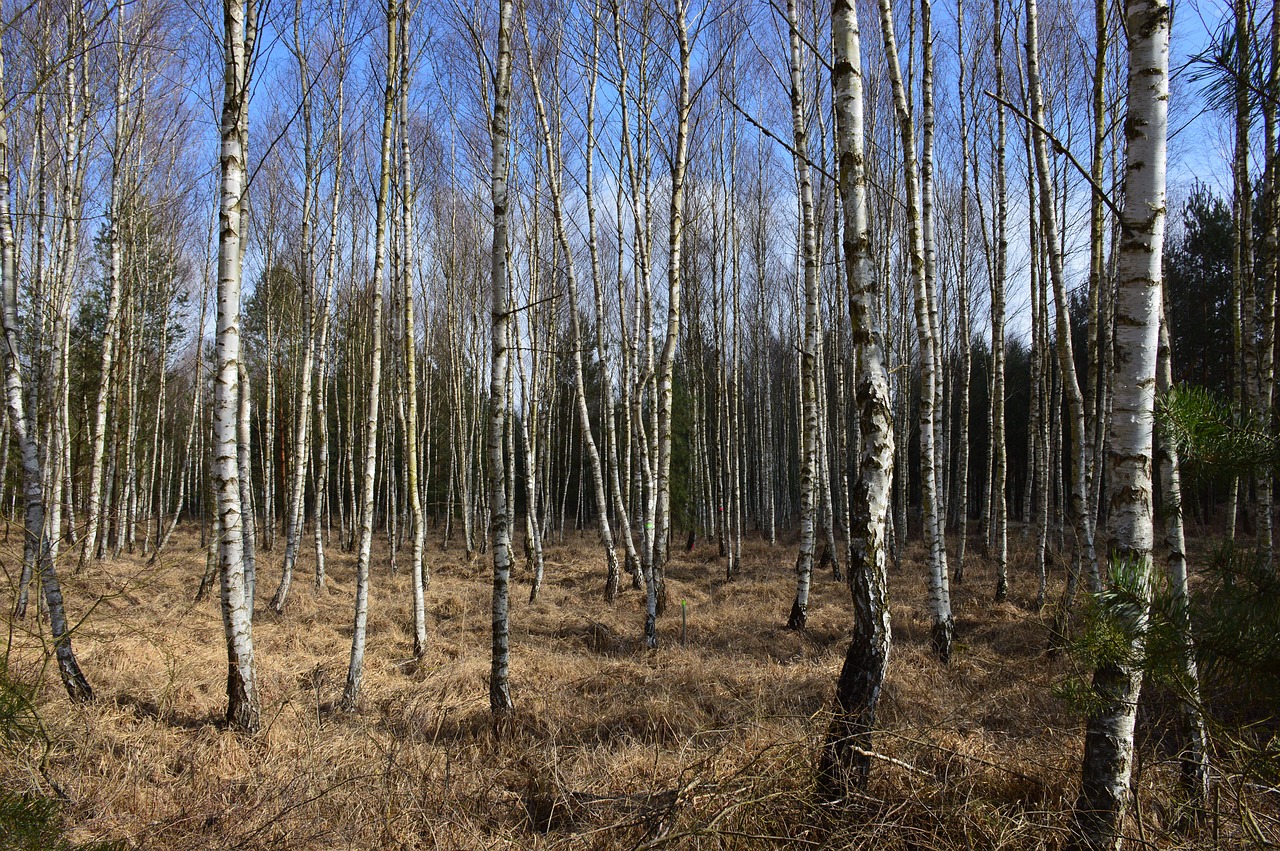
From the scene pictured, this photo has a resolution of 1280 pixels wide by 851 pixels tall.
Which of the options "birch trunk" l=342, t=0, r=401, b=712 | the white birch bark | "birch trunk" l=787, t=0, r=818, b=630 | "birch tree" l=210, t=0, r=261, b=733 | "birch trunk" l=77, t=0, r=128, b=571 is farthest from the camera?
"birch trunk" l=77, t=0, r=128, b=571

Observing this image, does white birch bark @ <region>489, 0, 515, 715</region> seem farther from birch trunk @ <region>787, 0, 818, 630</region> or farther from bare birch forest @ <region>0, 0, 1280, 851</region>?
birch trunk @ <region>787, 0, 818, 630</region>

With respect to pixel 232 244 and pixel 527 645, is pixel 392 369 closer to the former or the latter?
pixel 527 645

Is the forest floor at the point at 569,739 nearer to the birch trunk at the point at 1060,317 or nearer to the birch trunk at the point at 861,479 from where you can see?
the birch trunk at the point at 861,479

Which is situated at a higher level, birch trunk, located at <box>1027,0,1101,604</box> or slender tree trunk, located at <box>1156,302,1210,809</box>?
birch trunk, located at <box>1027,0,1101,604</box>

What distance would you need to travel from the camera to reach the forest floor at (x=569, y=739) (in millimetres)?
2645

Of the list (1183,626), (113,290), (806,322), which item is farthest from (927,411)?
(113,290)

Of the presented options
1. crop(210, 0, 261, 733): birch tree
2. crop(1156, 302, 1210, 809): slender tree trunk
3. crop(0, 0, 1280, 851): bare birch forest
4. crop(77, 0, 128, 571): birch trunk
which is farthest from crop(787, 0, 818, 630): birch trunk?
crop(77, 0, 128, 571): birch trunk

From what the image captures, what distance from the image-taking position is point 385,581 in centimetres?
1177

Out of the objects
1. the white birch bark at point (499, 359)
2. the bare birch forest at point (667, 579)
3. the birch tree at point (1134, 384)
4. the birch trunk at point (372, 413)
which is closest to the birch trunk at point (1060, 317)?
the bare birch forest at point (667, 579)

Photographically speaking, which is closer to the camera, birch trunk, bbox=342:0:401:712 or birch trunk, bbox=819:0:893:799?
birch trunk, bbox=819:0:893:799

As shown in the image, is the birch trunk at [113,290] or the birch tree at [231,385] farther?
the birch trunk at [113,290]

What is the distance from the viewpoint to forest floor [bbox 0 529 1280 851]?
2645mm

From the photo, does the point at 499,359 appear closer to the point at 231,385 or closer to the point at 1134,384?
the point at 231,385

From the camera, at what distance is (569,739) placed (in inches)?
177
